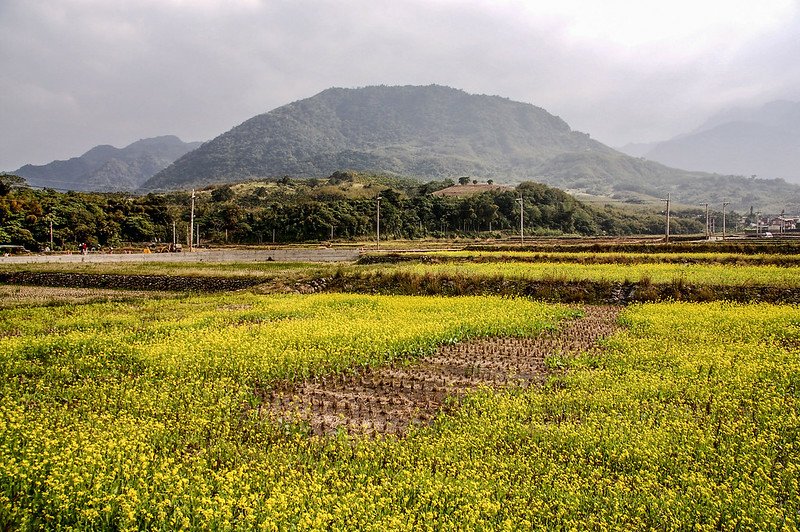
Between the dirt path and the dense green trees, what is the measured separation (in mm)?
58166

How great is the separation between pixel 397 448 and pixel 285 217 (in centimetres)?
8185

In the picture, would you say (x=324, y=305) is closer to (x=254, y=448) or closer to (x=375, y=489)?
(x=254, y=448)

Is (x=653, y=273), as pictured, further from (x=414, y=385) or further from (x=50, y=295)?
(x=50, y=295)

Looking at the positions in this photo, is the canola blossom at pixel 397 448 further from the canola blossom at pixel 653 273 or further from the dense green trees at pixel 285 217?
the dense green trees at pixel 285 217

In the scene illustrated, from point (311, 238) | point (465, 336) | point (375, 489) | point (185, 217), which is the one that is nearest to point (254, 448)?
point (375, 489)

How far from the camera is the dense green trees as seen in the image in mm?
62312

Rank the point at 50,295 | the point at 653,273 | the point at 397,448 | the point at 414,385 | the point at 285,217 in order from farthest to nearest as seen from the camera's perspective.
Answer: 1. the point at 285,217
2. the point at 653,273
3. the point at 50,295
4. the point at 414,385
5. the point at 397,448

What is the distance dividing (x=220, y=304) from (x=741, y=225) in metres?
174

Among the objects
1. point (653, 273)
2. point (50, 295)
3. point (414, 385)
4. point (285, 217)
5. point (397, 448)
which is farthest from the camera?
point (285, 217)

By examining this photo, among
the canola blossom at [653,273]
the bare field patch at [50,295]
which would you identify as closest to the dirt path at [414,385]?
the canola blossom at [653,273]

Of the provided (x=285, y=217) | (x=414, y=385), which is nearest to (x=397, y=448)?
(x=414, y=385)

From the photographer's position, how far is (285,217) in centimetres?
8625

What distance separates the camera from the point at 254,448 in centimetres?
721

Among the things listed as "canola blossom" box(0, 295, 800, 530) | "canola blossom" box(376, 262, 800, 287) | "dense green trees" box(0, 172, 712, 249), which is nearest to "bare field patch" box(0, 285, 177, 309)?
"canola blossom" box(0, 295, 800, 530)
